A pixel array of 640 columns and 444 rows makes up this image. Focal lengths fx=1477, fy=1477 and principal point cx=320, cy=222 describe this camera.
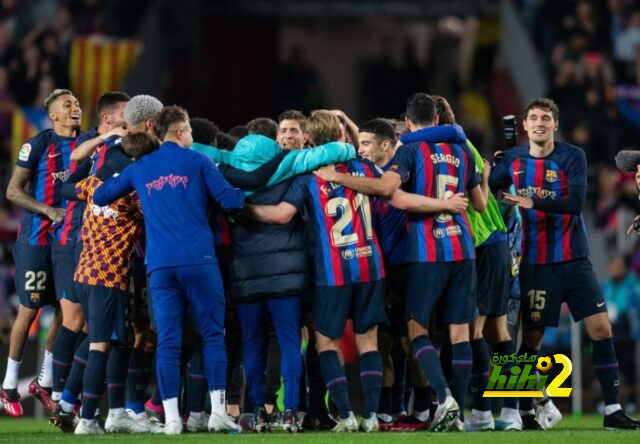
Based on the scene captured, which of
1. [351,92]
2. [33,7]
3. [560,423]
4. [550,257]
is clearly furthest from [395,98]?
[550,257]

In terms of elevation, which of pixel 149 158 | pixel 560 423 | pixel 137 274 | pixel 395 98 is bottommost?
pixel 560 423

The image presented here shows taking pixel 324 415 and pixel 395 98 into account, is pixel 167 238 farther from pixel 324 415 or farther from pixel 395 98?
pixel 395 98

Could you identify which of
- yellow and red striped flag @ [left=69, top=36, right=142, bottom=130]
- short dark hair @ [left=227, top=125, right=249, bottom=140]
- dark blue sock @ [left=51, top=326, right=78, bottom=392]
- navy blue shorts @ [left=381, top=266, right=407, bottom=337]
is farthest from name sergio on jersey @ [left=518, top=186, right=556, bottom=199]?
yellow and red striped flag @ [left=69, top=36, right=142, bottom=130]

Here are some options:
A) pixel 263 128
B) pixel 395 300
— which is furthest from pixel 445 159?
pixel 263 128

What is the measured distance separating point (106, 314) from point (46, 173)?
186 centimetres

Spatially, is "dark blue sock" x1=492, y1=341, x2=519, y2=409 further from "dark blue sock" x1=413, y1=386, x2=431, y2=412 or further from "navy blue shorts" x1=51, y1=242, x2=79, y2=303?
"navy blue shorts" x1=51, y1=242, x2=79, y2=303

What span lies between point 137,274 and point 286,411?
1576 mm

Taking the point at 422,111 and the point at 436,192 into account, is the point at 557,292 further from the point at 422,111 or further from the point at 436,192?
the point at 422,111

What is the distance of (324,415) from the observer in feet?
35.6

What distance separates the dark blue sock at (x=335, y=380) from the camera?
33.1ft

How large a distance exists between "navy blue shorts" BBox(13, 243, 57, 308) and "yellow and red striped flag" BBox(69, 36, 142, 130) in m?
7.36

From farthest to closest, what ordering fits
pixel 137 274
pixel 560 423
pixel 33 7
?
pixel 33 7
pixel 560 423
pixel 137 274

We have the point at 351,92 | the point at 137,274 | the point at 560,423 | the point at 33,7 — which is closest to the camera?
the point at 137,274

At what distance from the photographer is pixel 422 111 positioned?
10.5m
